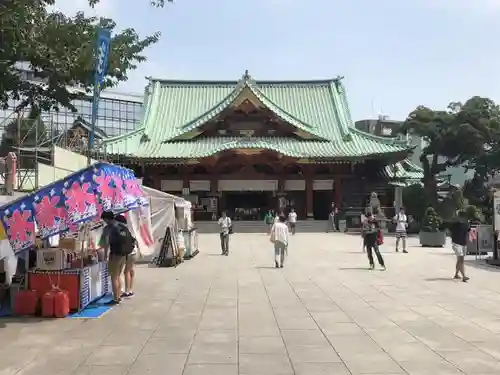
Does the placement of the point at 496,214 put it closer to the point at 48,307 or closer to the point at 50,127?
the point at 48,307

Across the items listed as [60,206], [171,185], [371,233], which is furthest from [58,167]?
[171,185]

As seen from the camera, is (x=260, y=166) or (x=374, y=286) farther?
(x=260, y=166)

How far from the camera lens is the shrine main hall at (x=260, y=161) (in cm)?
3647

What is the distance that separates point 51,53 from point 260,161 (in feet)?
92.4

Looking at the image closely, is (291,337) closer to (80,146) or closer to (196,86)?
Answer: (80,146)

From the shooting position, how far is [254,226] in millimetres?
35906

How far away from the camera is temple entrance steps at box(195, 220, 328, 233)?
1384 inches

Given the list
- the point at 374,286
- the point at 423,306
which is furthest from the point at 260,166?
the point at 423,306

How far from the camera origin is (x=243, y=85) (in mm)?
38438

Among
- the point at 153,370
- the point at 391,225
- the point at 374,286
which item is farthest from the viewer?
the point at 391,225

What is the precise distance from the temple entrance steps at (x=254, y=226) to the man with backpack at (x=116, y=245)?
82.7 feet

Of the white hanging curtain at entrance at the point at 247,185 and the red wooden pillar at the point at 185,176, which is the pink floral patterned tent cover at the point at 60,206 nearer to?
the red wooden pillar at the point at 185,176

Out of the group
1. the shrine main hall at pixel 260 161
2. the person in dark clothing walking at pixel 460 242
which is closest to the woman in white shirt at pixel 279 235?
the person in dark clothing walking at pixel 460 242

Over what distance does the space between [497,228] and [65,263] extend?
12134 mm
